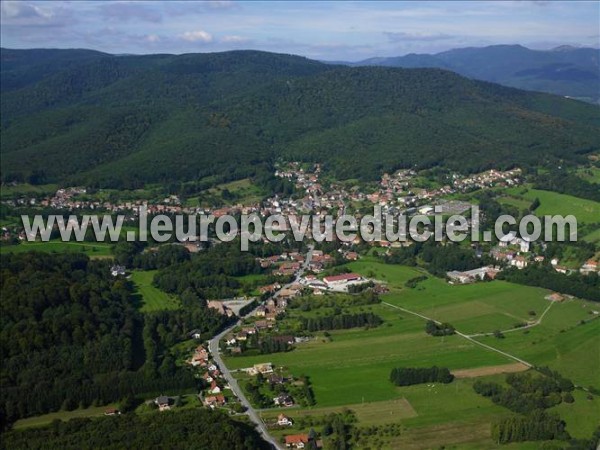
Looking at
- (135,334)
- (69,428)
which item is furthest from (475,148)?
(69,428)

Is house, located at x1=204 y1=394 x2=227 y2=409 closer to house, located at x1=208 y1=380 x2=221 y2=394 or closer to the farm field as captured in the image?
house, located at x1=208 y1=380 x2=221 y2=394

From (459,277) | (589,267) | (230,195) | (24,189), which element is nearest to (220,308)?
(459,277)

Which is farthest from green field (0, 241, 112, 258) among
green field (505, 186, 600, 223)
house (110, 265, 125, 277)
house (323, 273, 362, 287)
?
green field (505, 186, 600, 223)

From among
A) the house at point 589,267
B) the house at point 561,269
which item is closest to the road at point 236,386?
the house at point 561,269

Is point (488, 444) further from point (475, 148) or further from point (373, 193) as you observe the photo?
point (475, 148)

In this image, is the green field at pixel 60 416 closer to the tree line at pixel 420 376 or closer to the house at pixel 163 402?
the house at pixel 163 402
